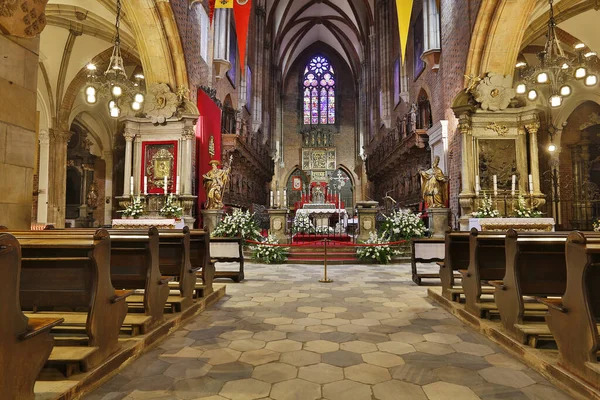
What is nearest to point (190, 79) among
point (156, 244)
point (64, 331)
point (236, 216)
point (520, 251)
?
point (236, 216)

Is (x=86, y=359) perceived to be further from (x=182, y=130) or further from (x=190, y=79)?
(x=190, y=79)

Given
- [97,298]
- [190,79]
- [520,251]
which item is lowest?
[97,298]

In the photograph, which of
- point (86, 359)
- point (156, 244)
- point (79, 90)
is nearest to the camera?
point (86, 359)

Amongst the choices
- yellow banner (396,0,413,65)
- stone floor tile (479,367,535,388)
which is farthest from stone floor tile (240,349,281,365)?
yellow banner (396,0,413,65)

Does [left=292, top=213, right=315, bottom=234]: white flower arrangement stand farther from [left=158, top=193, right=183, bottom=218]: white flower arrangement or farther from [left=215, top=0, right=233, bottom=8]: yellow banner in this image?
[left=215, top=0, right=233, bottom=8]: yellow banner

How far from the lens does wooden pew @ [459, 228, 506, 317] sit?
12.2 ft

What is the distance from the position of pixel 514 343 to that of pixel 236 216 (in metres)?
7.24

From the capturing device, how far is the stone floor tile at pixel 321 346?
299cm

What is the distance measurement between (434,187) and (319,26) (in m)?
22.3

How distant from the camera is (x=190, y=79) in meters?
10.9

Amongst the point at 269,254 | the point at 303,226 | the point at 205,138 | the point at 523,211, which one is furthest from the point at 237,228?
the point at 523,211

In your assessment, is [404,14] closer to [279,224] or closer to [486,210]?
[486,210]

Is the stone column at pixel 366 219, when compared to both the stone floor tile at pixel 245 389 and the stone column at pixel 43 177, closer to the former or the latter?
the stone floor tile at pixel 245 389

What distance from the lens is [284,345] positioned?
3109 millimetres
